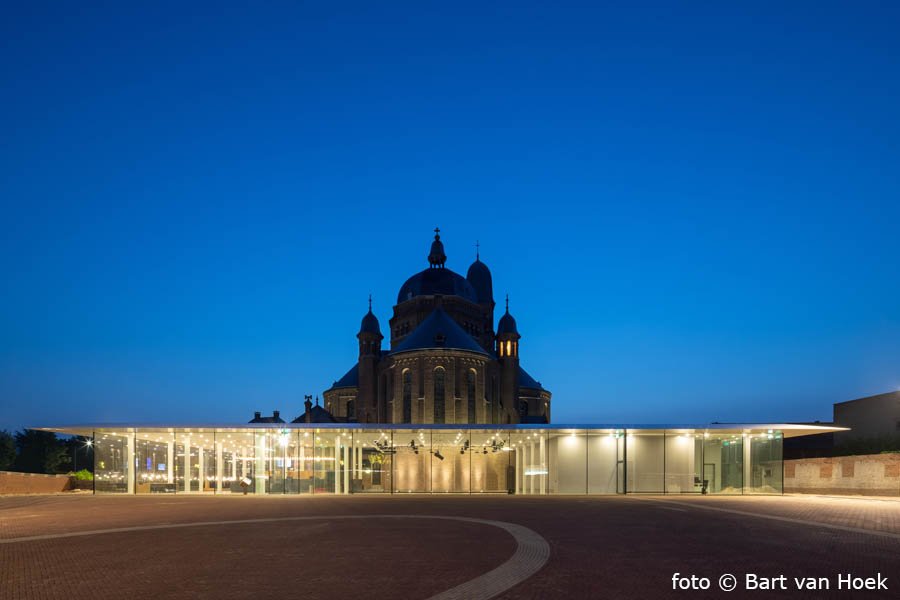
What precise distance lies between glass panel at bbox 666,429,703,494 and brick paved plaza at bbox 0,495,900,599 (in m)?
15.7

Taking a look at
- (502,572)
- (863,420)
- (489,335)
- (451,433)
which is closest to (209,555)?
(502,572)

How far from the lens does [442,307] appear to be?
74062 mm

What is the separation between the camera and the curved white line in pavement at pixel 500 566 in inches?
417

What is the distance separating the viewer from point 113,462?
40781 millimetres

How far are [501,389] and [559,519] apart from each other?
5272 centimetres

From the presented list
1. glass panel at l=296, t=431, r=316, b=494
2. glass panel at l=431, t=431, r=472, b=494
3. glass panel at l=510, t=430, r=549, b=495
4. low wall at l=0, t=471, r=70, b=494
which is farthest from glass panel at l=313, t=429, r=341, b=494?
low wall at l=0, t=471, r=70, b=494

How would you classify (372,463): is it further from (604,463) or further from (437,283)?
(437,283)

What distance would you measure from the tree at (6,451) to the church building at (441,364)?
30.3 m

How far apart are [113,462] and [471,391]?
30427mm

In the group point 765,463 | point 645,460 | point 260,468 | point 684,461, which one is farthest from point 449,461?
point 765,463

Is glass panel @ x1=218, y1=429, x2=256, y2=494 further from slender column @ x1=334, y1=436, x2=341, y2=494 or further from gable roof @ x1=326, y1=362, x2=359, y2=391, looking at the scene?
gable roof @ x1=326, y1=362, x2=359, y2=391

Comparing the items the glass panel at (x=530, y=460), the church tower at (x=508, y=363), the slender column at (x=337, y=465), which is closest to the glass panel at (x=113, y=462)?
the slender column at (x=337, y=465)

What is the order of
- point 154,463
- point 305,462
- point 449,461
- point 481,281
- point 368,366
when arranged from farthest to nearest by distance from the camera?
point 481,281 → point 368,366 → point 449,461 → point 154,463 → point 305,462

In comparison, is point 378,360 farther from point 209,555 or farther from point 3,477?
point 209,555
